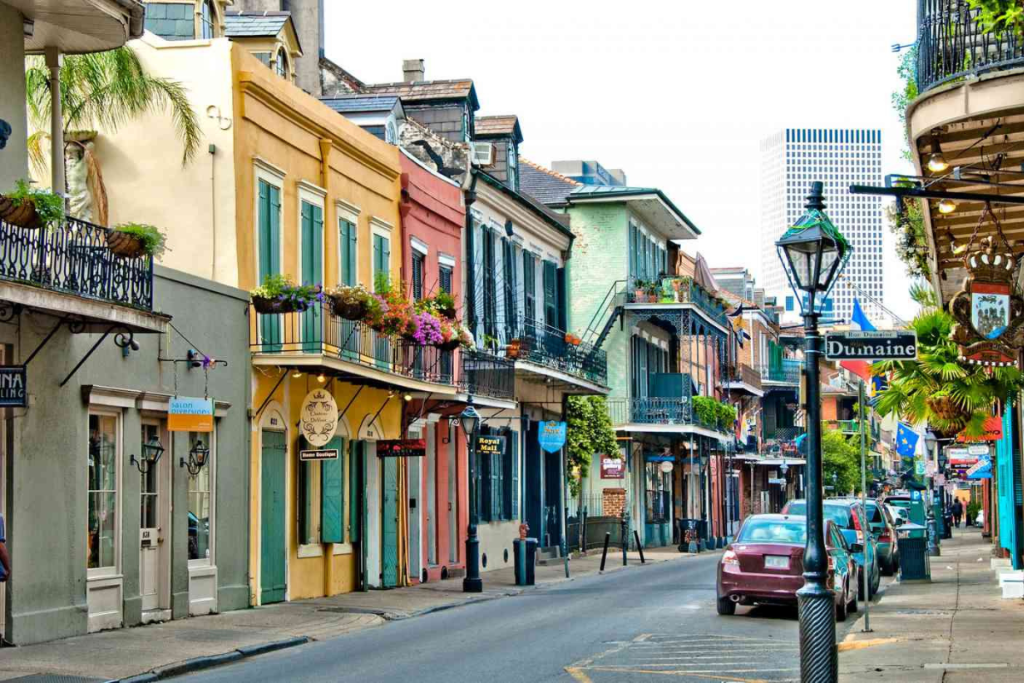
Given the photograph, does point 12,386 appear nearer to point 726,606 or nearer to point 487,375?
point 726,606

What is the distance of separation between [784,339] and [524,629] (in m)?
64.4

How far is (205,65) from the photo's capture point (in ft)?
68.8

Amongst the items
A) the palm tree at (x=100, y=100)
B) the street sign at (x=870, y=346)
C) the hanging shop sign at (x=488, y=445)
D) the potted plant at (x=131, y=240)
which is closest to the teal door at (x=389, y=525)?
the hanging shop sign at (x=488, y=445)

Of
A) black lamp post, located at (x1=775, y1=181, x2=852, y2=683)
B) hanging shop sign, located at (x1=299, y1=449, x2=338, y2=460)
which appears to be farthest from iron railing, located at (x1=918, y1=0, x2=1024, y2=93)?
hanging shop sign, located at (x1=299, y1=449, x2=338, y2=460)

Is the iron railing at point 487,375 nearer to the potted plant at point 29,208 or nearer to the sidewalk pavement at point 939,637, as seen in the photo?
the sidewalk pavement at point 939,637

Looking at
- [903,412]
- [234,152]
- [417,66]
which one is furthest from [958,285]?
[417,66]

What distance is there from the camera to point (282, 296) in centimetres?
2075

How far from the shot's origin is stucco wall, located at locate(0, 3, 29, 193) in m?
16.2

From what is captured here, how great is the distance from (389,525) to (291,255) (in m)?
5.63

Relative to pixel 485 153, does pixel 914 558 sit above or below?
below

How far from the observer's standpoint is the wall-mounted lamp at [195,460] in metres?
19.5

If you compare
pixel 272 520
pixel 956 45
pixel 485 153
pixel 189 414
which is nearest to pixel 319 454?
pixel 272 520

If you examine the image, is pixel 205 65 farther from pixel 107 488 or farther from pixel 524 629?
pixel 524 629

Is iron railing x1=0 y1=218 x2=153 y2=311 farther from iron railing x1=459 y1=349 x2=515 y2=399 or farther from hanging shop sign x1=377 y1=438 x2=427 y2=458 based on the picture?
iron railing x1=459 y1=349 x2=515 y2=399
